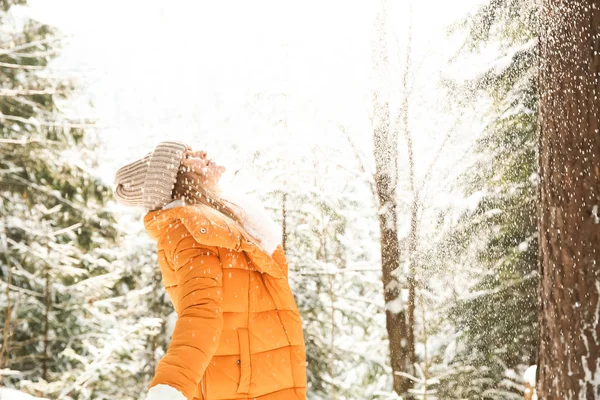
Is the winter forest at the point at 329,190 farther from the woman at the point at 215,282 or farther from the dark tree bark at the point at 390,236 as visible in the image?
the woman at the point at 215,282

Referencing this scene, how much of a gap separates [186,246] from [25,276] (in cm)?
650

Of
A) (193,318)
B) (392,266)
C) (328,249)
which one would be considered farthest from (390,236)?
(193,318)

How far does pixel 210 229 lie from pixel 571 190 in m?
1.52

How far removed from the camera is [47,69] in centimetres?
657

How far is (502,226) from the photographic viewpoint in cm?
568

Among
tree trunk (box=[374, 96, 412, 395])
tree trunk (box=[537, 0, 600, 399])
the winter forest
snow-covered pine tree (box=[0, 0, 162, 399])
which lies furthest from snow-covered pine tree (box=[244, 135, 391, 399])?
tree trunk (box=[537, 0, 600, 399])

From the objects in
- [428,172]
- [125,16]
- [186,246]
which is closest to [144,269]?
[428,172]

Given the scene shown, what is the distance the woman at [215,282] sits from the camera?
160 cm

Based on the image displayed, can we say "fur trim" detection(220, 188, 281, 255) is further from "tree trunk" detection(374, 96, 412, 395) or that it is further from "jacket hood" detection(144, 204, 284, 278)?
"tree trunk" detection(374, 96, 412, 395)

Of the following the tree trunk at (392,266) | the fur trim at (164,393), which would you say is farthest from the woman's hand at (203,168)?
the tree trunk at (392,266)

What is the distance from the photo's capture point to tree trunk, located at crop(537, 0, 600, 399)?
223 centimetres

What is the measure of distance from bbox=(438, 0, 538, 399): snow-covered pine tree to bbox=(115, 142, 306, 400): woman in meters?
4.16

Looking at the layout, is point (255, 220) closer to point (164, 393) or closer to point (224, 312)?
point (224, 312)

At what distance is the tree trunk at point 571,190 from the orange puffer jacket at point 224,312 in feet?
3.79
